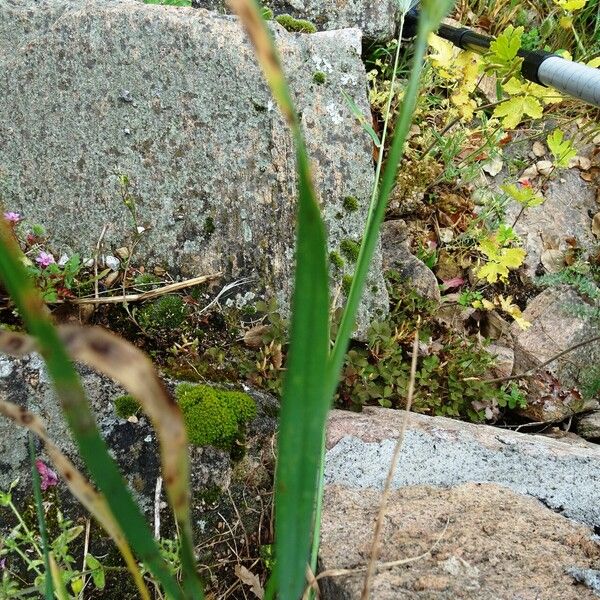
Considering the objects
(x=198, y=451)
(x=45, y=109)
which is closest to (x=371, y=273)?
(x=198, y=451)

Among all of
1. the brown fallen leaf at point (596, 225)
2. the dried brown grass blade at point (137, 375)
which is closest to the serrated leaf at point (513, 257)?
the brown fallen leaf at point (596, 225)

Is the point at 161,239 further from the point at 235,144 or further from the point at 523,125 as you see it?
the point at 523,125

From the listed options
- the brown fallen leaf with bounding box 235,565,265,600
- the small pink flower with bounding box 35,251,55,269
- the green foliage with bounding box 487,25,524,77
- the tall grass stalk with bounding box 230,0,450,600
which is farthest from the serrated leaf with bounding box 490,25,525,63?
the brown fallen leaf with bounding box 235,565,265,600

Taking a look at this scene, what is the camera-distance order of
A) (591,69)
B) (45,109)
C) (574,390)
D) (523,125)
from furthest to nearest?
(523,125) → (574,390) → (45,109) → (591,69)

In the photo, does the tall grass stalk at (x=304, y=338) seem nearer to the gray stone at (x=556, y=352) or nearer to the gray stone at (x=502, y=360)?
the gray stone at (x=502, y=360)

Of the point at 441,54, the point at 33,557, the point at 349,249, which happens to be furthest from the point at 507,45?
the point at 33,557

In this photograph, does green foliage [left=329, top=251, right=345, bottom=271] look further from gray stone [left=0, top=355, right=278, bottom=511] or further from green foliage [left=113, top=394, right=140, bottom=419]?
green foliage [left=113, top=394, right=140, bottom=419]

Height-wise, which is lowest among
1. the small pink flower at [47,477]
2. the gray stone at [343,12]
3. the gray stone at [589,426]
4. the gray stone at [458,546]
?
the gray stone at [589,426]
